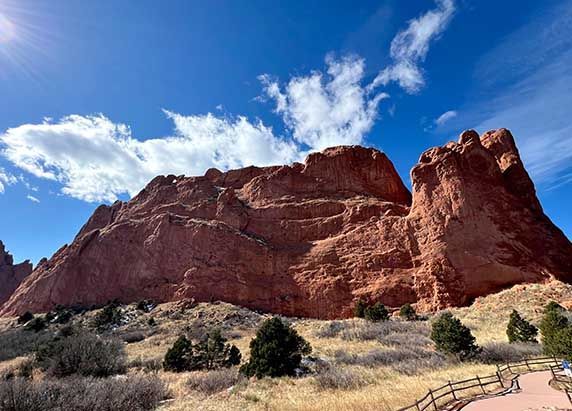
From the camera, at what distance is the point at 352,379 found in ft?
37.2

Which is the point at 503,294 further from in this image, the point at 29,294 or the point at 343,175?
→ the point at 29,294

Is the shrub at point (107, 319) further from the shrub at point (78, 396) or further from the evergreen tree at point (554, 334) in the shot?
the evergreen tree at point (554, 334)

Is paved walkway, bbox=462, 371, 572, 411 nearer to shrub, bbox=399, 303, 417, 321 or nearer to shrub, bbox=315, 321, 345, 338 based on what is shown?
shrub, bbox=315, 321, 345, 338

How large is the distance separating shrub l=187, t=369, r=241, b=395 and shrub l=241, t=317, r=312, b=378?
2.66ft

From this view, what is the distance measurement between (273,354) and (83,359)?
25.9 feet

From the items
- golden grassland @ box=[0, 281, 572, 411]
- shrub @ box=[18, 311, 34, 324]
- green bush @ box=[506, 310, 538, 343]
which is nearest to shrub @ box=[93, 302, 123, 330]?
golden grassland @ box=[0, 281, 572, 411]

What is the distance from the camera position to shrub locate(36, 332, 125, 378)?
13367 mm

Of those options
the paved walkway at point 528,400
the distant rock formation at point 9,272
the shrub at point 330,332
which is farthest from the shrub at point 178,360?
the distant rock formation at point 9,272

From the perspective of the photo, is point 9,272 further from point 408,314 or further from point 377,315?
point 408,314

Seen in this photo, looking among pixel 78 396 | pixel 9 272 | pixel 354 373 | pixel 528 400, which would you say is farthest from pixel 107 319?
pixel 9 272

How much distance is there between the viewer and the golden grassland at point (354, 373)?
9.20 metres

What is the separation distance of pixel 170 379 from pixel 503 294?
32.1m

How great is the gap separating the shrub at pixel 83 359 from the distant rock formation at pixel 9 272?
102m

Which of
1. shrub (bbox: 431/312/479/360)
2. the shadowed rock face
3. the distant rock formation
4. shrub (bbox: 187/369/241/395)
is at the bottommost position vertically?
shrub (bbox: 187/369/241/395)
